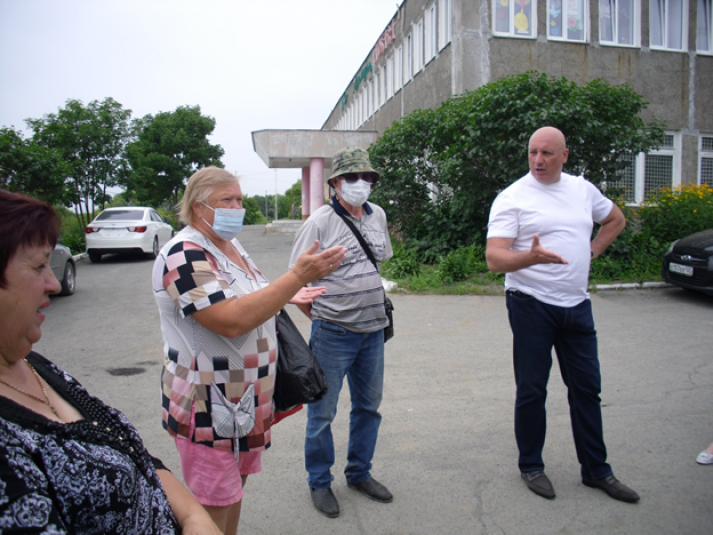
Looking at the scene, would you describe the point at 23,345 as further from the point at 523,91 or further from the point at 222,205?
the point at 523,91

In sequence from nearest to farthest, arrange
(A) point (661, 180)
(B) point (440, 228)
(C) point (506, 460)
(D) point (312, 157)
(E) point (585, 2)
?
(C) point (506, 460) → (B) point (440, 228) → (E) point (585, 2) → (A) point (661, 180) → (D) point (312, 157)

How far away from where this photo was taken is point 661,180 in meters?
16.3

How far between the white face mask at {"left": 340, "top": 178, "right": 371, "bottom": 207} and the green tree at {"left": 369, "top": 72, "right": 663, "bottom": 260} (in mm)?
7854

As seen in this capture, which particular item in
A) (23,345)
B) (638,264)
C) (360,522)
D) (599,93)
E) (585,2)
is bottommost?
(360,522)

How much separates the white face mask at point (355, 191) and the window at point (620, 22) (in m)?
15.4

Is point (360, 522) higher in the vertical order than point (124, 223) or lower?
lower

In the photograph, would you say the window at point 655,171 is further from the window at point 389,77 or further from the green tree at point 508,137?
the window at point 389,77

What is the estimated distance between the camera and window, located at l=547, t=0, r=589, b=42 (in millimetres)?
15055

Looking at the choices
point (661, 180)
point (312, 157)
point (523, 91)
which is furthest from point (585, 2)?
point (312, 157)

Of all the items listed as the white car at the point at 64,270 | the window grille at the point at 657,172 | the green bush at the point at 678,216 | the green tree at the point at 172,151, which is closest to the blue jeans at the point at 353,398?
the white car at the point at 64,270

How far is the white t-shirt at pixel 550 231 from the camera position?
3170 mm

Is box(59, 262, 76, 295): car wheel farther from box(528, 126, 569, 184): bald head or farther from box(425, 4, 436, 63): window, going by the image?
box(425, 4, 436, 63): window

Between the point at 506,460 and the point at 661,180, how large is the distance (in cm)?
1557

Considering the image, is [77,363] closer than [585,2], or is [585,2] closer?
[77,363]
